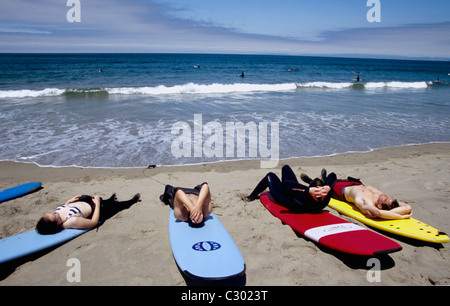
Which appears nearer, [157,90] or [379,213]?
[379,213]

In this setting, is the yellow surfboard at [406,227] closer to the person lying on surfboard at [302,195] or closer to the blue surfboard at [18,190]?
the person lying on surfboard at [302,195]

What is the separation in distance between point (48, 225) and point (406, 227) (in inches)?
214

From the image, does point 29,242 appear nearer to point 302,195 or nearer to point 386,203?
point 302,195

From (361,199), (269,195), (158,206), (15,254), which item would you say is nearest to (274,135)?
(269,195)

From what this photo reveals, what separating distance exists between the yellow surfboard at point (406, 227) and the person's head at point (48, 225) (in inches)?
188

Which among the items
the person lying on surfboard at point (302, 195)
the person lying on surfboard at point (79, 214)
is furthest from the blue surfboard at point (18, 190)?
the person lying on surfboard at point (302, 195)

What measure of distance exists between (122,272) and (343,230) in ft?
10.5

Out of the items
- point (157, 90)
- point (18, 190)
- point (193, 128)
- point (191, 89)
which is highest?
point (191, 89)

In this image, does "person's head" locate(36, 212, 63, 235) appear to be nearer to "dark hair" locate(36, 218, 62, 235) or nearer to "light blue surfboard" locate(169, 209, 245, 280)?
"dark hair" locate(36, 218, 62, 235)

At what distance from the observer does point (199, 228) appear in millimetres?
4340

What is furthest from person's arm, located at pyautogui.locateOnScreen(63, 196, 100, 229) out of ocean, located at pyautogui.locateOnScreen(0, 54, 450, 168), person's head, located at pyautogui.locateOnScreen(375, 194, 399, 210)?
person's head, located at pyautogui.locateOnScreen(375, 194, 399, 210)

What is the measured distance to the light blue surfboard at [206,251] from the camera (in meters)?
3.22

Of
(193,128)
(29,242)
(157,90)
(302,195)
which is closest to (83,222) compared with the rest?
(29,242)

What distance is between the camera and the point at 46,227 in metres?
4.04
